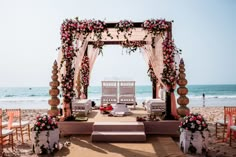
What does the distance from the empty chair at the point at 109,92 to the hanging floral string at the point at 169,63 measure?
11.9 feet

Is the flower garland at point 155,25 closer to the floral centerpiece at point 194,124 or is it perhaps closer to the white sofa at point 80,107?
the floral centerpiece at point 194,124

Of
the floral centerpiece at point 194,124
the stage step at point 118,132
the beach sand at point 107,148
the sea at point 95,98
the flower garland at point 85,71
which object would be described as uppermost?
the flower garland at point 85,71

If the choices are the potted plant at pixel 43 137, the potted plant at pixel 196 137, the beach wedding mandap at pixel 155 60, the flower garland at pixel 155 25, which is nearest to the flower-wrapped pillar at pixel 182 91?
the beach wedding mandap at pixel 155 60

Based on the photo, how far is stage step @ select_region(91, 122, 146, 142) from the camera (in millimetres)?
6844

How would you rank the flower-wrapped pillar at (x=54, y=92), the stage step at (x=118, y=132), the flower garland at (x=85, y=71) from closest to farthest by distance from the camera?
the stage step at (x=118, y=132) < the flower-wrapped pillar at (x=54, y=92) < the flower garland at (x=85, y=71)

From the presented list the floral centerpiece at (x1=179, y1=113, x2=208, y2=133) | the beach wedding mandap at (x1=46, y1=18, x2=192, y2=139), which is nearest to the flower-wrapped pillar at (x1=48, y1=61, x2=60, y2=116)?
the beach wedding mandap at (x1=46, y1=18, x2=192, y2=139)

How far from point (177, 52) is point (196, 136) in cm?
307

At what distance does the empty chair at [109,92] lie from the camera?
1110cm

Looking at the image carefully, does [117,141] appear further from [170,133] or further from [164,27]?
[164,27]

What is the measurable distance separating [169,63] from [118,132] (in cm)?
265

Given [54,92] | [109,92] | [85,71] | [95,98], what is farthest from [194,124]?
[95,98]

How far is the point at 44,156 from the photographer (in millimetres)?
5754

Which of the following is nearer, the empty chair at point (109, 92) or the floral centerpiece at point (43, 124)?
the floral centerpiece at point (43, 124)

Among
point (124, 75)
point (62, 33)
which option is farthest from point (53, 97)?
point (124, 75)
